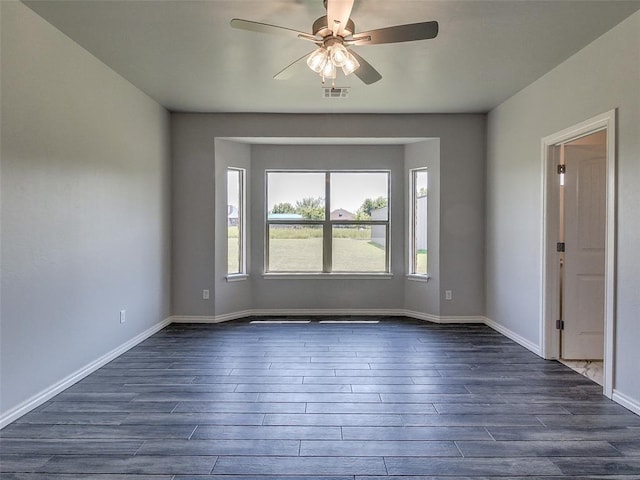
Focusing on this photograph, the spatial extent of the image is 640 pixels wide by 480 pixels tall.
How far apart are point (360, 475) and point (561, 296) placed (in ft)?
9.05

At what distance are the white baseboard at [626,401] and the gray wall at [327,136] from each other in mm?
2285

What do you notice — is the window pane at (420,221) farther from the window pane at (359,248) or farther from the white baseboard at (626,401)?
the white baseboard at (626,401)

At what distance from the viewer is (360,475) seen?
1.94 meters

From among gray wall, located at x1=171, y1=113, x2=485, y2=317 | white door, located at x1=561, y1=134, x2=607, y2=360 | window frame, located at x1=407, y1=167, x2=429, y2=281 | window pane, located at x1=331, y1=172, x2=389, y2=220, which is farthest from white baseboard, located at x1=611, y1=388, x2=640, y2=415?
window pane, located at x1=331, y1=172, x2=389, y2=220

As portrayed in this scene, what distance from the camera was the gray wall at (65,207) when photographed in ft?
8.09

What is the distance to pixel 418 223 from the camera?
5.42 meters

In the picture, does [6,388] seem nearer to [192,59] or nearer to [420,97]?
[192,59]

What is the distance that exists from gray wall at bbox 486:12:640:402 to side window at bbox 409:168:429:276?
2.70 ft

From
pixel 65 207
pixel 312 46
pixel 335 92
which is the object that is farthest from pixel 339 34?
pixel 65 207

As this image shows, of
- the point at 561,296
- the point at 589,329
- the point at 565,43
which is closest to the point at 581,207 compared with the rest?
the point at 561,296

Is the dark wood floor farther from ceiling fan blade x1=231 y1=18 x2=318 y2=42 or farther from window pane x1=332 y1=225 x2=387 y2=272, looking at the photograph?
ceiling fan blade x1=231 y1=18 x2=318 y2=42

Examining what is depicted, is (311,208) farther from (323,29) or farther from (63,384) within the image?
(63,384)

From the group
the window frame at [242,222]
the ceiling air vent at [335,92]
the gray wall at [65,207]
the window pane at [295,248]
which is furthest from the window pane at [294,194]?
the gray wall at [65,207]

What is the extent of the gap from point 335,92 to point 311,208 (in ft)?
6.31
